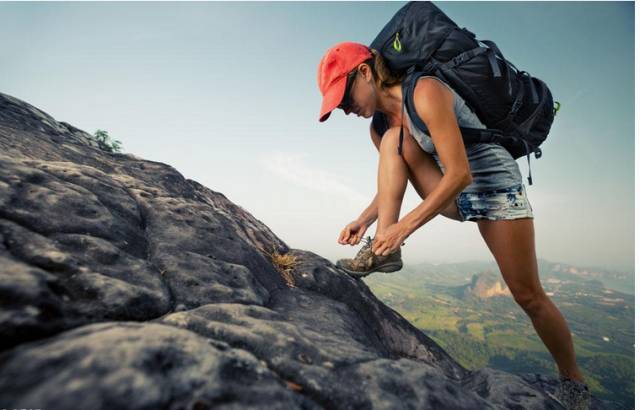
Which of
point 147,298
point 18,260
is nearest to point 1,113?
point 18,260

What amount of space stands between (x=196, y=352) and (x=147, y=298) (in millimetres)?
1024

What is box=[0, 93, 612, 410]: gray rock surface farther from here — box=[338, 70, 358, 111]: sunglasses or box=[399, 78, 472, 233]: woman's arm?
box=[338, 70, 358, 111]: sunglasses

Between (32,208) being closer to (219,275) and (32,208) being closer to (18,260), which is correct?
(18,260)

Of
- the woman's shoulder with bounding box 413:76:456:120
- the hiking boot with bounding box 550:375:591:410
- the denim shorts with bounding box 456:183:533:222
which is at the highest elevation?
the woman's shoulder with bounding box 413:76:456:120

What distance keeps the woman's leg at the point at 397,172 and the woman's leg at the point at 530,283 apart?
0.89 m

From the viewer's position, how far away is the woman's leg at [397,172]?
4910 millimetres

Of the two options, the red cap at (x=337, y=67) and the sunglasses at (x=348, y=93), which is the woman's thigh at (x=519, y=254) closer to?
the sunglasses at (x=348, y=93)

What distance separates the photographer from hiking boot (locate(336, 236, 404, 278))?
4887mm

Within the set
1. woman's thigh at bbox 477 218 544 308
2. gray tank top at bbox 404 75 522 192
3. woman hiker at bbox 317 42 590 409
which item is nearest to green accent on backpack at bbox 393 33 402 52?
woman hiker at bbox 317 42 590 409

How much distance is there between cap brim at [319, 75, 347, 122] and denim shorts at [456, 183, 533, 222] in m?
2.49

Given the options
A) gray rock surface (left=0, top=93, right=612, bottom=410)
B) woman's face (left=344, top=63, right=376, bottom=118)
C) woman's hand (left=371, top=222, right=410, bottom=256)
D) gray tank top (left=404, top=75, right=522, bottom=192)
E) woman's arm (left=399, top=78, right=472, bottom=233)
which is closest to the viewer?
gray rock surface (left=0, top=93, right=612, bottom=410)

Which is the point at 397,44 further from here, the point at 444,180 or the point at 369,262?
the point at 369,262

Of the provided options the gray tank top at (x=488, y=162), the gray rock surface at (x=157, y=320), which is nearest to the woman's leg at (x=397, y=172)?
the gray tank top at (x=488, y=162)

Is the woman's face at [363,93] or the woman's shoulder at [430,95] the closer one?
the woman's shoulder at [430,95]
